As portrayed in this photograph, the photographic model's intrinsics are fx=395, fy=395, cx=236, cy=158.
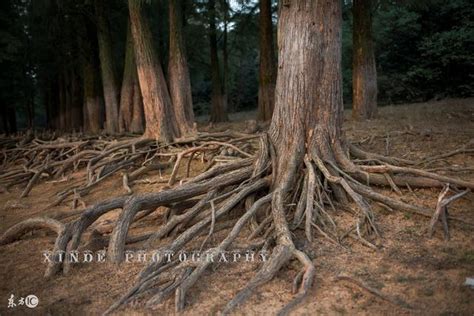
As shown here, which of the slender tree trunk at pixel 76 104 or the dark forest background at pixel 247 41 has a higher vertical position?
the dark forest background at pixel 247 41

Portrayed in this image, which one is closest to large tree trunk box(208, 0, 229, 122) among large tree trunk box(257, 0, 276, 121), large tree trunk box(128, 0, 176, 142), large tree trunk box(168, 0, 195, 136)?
large tree trunk box(257, 0, 276, 121)

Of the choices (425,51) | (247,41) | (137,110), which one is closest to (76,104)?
(137,110)

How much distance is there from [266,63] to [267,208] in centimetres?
924

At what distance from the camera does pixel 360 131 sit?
353 inches

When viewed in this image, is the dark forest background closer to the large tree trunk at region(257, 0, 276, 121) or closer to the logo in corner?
the large tree trunk at region(257, 0, 276, 121)

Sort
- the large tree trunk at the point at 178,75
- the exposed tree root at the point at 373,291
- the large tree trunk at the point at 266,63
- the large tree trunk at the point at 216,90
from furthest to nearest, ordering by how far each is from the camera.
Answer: the large tree trunk at the point at 216,90
the large tree trunk at the point at 266,63
the large tree trunk at the point at 178,75
the exposed tree root at the point at 373,291

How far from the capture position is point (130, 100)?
40.7ft

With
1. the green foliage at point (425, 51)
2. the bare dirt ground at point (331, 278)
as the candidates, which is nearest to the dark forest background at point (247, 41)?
the green foliage at point (425, 51)

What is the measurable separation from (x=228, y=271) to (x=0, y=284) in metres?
2.26

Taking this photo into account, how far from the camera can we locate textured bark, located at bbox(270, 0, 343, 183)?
16.4 feet

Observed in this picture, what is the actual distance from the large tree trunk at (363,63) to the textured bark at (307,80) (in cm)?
650

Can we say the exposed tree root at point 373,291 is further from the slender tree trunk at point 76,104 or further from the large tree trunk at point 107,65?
the slender tree trunk at point 76,104

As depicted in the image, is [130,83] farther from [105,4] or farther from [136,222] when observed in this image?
[136,222]

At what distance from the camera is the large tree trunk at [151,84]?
29.9ft
